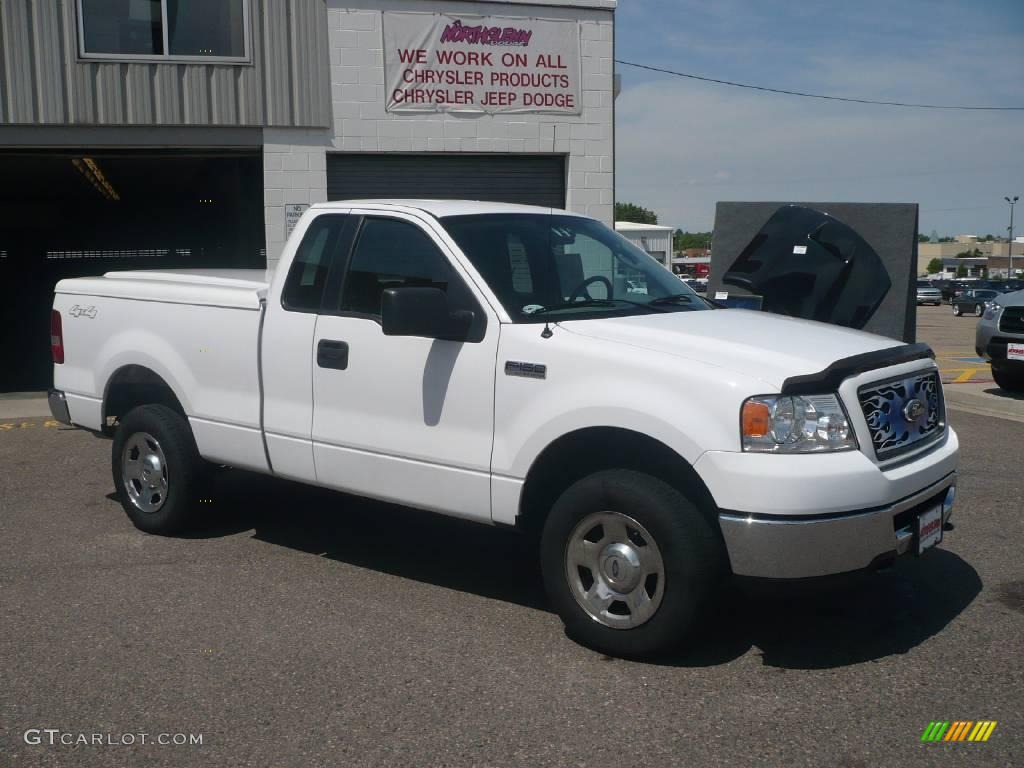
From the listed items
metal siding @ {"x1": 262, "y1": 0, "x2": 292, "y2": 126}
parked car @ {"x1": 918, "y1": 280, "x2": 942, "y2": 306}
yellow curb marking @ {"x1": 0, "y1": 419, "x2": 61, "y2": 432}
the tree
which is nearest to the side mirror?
yellow curb marking @ {"x1": 0, "y1": 419, "x2": 61, "y2": 432}

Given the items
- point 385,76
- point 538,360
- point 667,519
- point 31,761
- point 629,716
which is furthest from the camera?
point 385,76

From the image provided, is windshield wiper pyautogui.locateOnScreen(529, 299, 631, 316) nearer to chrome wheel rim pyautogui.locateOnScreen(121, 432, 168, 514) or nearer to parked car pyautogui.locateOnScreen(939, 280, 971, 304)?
chrome wheel rim pyautogui.locateOnScreen(121, 432, 168, 514)

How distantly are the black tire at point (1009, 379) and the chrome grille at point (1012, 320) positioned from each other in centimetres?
49

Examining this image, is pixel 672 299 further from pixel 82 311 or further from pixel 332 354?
pixel 82 311

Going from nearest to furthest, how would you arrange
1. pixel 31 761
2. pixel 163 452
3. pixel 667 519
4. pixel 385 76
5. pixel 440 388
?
pixel 31 761, pixel 667 519, pixel 440 388, pixel 163 452, pixel 385 76

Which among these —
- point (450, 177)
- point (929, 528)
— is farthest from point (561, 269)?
point (450, 177)

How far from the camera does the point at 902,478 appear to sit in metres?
4.32

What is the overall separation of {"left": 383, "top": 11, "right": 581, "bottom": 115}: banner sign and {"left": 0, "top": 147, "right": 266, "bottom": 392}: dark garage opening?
6.99 feet

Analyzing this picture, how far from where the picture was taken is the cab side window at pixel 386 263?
5.32 meters

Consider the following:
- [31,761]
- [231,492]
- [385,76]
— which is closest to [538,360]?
[31,761]

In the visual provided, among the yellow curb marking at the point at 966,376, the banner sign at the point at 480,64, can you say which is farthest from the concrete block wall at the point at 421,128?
the yellow curb marking at the point at 966,376

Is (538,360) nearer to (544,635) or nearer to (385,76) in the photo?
(544,635)

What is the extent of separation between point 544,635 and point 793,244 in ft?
19.9

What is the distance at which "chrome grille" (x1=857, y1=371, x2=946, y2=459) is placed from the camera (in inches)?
173
